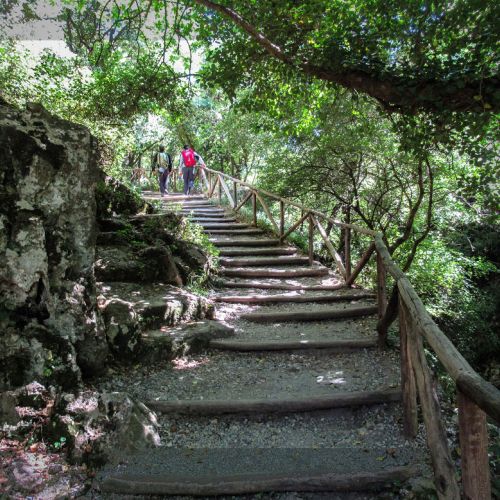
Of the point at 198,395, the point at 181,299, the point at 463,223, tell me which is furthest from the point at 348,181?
the point at 198,395

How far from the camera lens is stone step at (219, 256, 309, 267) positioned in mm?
7082

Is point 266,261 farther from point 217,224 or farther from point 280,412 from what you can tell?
point 280,412

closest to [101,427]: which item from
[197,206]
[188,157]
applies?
[197,206]

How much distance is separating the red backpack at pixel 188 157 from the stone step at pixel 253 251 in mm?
5943

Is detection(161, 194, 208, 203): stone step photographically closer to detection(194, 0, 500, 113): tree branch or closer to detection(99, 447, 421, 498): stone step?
detection(194, 0, 500, 113): tree branch

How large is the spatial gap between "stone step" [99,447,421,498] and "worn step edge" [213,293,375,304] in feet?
9.86

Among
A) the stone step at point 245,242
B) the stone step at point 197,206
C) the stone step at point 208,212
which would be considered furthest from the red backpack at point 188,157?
the stone step at point 245,242

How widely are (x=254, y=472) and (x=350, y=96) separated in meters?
7.67

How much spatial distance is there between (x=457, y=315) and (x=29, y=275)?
28.3 ft

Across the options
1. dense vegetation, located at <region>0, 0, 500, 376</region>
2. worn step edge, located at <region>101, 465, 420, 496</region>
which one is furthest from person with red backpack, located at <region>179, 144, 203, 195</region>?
worn step edge, located at <region>101, 465, 420, 496</region>

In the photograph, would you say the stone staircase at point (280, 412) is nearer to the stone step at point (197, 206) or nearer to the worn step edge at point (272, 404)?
the worn step edge at point (272, 404)

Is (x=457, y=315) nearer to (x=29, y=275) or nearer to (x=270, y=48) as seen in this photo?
(x=270, y=48)

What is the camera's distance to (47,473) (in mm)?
2205

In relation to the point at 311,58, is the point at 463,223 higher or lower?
lower
